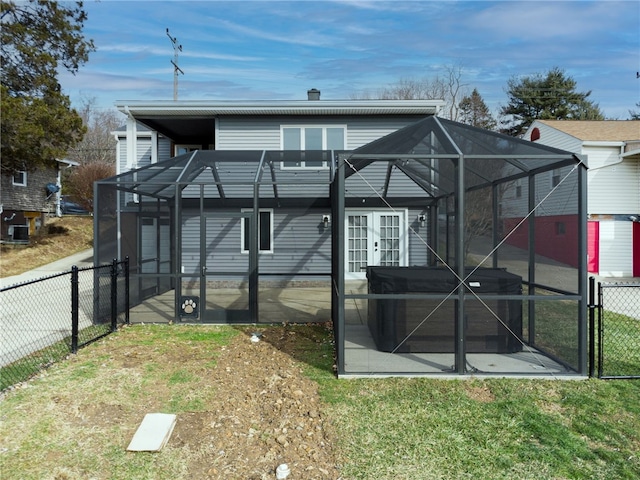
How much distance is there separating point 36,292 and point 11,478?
9.71 m

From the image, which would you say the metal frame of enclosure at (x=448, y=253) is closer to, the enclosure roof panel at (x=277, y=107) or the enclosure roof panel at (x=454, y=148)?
the enclosure roof panel at (x=454, y=148)

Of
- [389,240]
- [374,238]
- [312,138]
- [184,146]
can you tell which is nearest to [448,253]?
[389,240]

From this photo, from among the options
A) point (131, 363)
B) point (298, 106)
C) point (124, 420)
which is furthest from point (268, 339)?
point (298, 106)

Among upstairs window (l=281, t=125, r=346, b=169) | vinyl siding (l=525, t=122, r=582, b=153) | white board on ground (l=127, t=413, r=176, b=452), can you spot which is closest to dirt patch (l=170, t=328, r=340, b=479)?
white board on ground (l=127, t=413, r=176, b=452)

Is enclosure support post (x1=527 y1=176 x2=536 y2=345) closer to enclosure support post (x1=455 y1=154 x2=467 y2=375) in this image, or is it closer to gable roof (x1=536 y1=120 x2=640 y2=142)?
enclosure support post (x1=455 y1=154 x2=467 y2=375)

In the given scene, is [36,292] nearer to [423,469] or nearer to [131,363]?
[131,363]

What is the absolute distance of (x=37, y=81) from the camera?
50.4ft

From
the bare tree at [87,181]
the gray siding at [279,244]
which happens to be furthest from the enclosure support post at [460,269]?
the bare tree at [87,181]

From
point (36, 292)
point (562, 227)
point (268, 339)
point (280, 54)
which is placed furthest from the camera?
point (280, 54)

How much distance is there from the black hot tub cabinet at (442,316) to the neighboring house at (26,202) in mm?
18647

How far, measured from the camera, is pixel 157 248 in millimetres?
9555

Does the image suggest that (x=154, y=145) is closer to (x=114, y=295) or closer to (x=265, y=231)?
(x=265, y=231)

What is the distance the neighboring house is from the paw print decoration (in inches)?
591

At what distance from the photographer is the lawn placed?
3209mm
